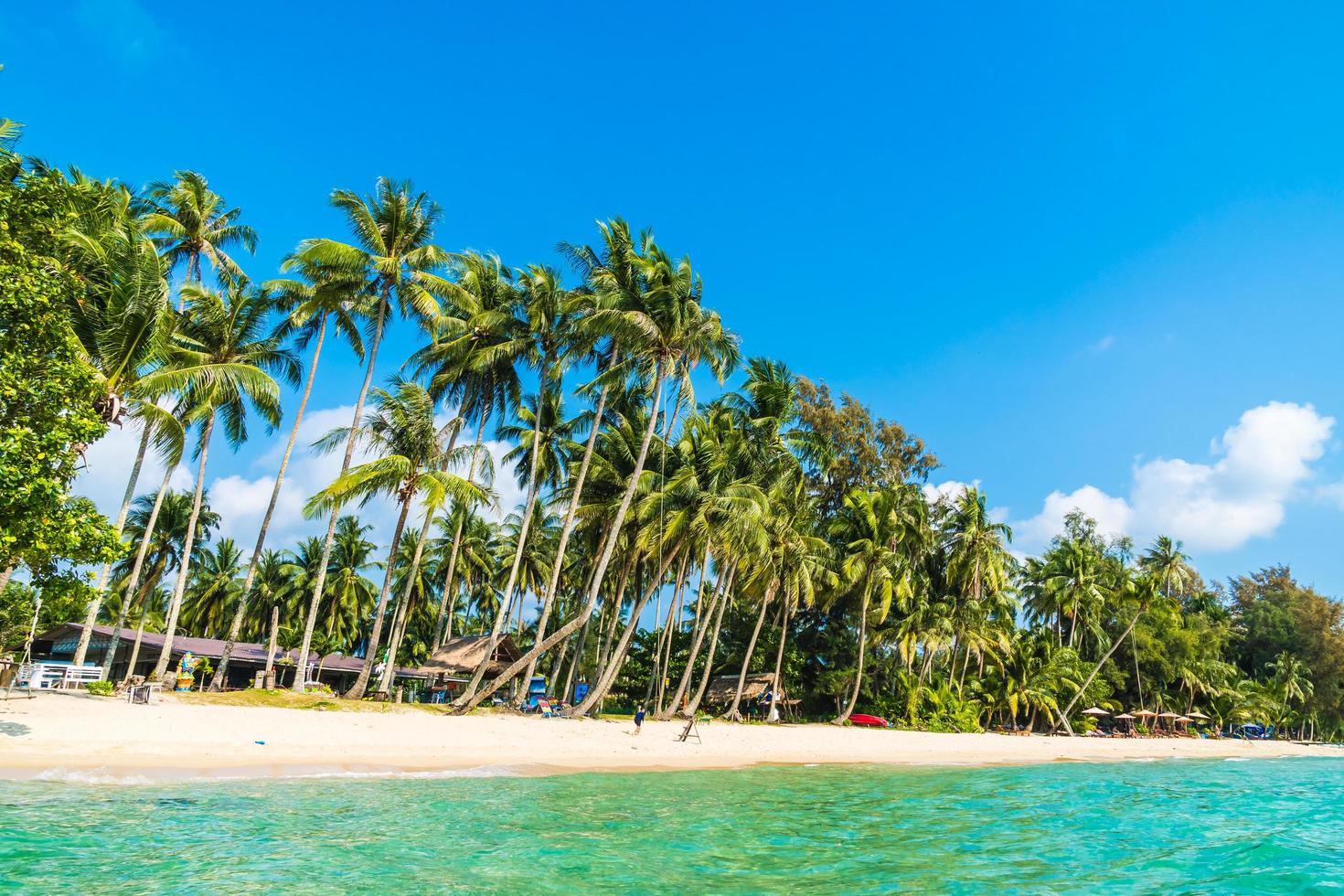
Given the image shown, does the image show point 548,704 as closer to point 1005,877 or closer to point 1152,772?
point 1005,877

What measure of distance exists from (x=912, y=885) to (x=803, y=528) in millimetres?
25673

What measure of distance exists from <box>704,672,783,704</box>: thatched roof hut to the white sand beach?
225 inches

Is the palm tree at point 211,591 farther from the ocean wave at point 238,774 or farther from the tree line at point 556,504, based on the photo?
the ocean wave at point 238,774

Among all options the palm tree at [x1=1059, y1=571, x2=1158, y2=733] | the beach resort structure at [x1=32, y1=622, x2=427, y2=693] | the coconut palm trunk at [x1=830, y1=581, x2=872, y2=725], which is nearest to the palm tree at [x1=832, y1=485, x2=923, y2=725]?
the coconut palm trunk at [x1=830, y1=581, x2=872, y2=725]

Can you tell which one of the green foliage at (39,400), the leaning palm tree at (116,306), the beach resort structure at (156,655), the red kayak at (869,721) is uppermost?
the leaning palm tree at (116,306)

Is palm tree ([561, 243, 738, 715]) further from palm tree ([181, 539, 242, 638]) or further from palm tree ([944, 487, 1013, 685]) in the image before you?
palm tree ([181, 539, 242, 638])

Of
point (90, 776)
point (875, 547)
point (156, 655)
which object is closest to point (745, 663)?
point (875, 547)

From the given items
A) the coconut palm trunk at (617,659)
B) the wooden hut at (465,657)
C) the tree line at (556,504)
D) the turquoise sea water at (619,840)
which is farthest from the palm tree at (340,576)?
the turquoise sea water at (619,840)

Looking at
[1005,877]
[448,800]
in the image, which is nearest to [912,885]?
[1005,877]

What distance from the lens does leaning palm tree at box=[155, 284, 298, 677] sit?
19.4 metres

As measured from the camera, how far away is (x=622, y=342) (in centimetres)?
2394

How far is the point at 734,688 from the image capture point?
112ft

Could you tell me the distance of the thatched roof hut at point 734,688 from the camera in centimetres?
3372

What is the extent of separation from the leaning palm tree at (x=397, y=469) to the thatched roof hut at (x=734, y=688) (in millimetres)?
16730
